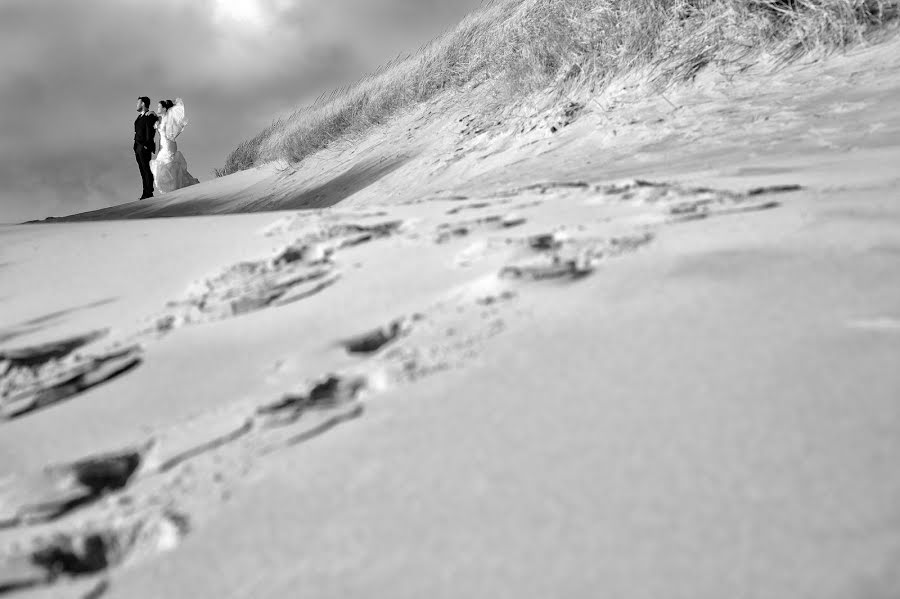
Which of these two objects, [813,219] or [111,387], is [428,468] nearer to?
[111,387]

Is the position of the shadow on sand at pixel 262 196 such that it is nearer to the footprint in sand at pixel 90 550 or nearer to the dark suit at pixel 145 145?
the dark suit at pixel 145 145

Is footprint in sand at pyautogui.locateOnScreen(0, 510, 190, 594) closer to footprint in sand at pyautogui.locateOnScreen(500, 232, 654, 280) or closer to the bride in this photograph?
footprint in sand at pyautogui.locateOnScreen(500, 232, 654, 280)

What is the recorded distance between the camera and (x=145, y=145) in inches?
440

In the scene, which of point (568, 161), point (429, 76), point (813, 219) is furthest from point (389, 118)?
point (813, 219)

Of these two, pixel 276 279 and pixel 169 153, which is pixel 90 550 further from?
pixel 169 153

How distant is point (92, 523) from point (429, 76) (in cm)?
809

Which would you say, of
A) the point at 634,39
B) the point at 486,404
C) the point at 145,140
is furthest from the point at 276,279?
the point at 145,140

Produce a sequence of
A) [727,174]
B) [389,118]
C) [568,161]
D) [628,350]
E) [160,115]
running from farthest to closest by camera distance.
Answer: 1. [160,115]
2. [389,118]
3. [568,161]
4. [727,174]
5. [628,350]

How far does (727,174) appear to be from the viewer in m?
2.12

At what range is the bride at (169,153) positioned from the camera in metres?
10.9

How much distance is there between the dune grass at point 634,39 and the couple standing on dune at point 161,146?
4054 millimetres

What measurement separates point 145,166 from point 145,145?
0.32m

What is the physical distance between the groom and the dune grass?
4442 millimetres

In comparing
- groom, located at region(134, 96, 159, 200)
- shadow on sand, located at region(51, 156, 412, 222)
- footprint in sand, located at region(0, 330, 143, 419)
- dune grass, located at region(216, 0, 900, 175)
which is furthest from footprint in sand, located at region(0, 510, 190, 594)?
groom, located at region(134, 96, 159, 200)
